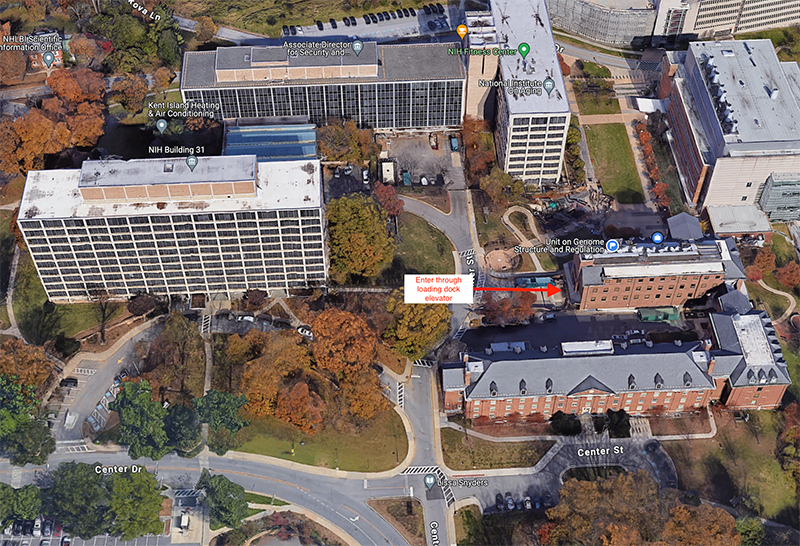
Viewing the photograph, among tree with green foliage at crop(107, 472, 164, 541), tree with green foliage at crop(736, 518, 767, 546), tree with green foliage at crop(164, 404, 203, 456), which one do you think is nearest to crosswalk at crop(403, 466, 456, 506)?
tree with green foliage at crop(164, 404, 203, 456)

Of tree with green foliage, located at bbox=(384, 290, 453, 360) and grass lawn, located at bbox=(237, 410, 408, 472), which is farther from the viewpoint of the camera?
tree with green foliage, located at bbox=(384, 290, 453, 360)

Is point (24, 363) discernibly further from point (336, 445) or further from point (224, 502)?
point (336, 445)

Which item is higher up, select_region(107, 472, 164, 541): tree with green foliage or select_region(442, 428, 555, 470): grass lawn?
select_region(442, 428, 555, 470): grass lawn

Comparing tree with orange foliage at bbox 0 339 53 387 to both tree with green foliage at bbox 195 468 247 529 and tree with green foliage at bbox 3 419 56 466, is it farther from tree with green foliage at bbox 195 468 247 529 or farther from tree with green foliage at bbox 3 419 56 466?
tree with green foliage at bbox 195 468 247 529

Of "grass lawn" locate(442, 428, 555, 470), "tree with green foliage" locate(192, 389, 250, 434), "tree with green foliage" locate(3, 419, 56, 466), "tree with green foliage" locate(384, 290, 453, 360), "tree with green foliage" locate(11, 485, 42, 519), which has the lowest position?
"tree with green foliage" locate(11, 485, 42, 519)

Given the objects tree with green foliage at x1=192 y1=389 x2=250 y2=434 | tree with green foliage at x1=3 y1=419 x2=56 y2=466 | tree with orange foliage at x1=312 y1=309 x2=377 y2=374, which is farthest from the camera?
tree with orange foliage at x1=312 y1=309 x2=377 y2=374

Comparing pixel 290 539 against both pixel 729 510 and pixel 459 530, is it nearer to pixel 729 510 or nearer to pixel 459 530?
pixel 459 530

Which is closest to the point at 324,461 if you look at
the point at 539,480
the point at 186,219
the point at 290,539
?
the point at 290,539

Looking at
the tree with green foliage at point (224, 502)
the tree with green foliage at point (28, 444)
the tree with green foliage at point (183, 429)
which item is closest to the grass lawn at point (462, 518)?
the tree with green foliage at point (224, 502)
